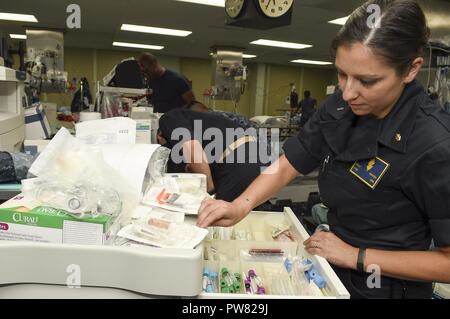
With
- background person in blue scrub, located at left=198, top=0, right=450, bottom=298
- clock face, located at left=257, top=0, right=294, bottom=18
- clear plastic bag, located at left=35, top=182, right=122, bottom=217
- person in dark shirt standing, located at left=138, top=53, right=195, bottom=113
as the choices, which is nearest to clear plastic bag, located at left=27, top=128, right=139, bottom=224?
clear plastic bag, located at left=35, top=182, right=122, bottom=217

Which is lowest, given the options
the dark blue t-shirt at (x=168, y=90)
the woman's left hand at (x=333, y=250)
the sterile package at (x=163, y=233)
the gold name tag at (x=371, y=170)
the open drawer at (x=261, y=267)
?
the open drawer at (x=261, y=267)

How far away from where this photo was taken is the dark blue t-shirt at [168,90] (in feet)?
11.8

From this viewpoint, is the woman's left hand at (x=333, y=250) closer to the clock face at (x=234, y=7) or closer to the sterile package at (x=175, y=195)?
the sterile package at (x=175, y=195)

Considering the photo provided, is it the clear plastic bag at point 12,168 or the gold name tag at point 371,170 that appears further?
the clear plastic bag at point 12,168

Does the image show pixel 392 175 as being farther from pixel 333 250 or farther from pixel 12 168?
pixel 12 168

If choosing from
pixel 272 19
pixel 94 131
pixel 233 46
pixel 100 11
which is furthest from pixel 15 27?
pixel 94 131

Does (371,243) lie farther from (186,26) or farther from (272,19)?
(186,26)

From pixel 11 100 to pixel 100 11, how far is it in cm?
363

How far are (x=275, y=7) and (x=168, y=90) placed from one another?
Result: 1329 mm

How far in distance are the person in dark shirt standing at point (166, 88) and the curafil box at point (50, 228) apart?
296 centimetres

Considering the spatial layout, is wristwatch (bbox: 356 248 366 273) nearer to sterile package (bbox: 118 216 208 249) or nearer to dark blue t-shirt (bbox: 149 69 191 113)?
sterile package (bbox: 118 216 208 249)

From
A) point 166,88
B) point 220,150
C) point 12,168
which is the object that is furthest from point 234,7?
point 12,168

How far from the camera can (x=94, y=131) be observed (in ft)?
3.30

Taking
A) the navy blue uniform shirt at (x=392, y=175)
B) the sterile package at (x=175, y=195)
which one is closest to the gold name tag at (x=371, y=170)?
the navy blue uniform shirt at (x=392, y=175)
